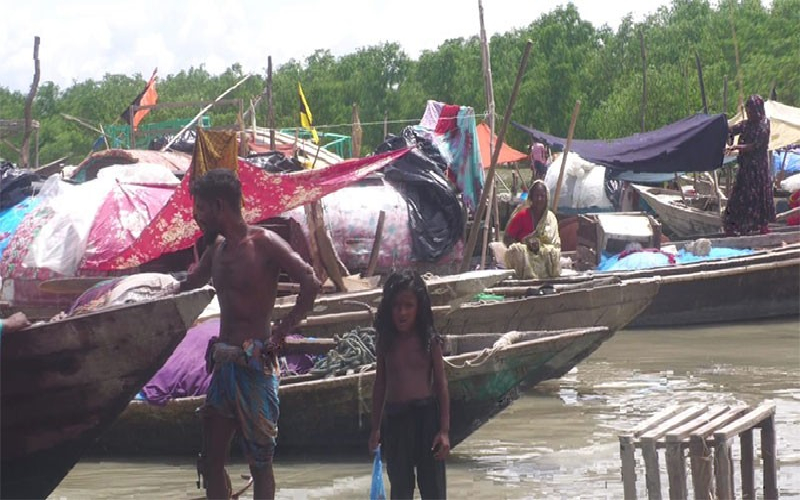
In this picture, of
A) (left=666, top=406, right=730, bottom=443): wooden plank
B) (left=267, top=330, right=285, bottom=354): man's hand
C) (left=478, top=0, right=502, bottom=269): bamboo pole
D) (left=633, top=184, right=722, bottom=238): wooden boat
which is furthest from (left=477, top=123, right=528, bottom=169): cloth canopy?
(left=267, top=330, right=285, bottom=354): man's hand

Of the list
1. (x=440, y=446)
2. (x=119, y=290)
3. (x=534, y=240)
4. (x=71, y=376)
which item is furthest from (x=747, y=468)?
(x=534, y=240)

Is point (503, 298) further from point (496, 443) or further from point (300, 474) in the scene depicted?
point (300, 474)

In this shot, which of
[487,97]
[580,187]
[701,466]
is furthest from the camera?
[580,187]

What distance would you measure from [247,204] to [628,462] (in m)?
5.17

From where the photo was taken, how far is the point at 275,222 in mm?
10875

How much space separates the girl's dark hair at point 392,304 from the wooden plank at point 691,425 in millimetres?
954

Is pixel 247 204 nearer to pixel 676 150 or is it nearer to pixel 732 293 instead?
pixel 732 293

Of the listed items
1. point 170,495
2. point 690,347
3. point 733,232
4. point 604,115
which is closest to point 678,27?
point 604,115

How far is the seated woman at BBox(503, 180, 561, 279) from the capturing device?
10391 millimetres

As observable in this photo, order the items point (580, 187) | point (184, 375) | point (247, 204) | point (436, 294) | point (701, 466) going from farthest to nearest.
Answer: point (580, 187), point (247, 204), point (436, 294), point (184, 375), point (701, 466)

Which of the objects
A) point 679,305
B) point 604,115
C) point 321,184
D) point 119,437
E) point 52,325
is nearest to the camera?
point 52,325

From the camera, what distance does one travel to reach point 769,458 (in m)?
5.25

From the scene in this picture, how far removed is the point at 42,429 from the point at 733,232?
1077 centimetres

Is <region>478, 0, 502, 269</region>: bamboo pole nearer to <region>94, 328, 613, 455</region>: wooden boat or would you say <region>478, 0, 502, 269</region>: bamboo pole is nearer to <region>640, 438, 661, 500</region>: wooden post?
<region>94, 328, 613, 455</region>: wooden boat
